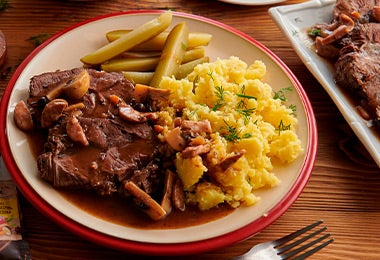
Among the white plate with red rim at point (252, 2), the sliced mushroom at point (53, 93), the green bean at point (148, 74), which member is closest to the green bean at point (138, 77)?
the green bean at point (148, 74)

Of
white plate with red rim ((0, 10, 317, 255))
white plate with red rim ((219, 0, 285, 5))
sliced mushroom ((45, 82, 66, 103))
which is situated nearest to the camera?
white plate with red rim ((0, 10, 317, 255))

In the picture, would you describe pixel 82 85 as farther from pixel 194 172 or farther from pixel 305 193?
pixel 305 193

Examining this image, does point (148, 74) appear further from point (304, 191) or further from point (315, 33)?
point (315, 33)

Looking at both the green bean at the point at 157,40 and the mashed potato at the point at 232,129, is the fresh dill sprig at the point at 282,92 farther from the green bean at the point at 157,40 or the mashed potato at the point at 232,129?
the green bean at the point at 157,40

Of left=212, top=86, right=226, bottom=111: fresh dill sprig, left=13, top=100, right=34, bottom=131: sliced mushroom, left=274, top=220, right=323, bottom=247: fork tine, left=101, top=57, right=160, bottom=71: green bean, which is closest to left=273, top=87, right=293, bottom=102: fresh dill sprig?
left=212, top=86, right=226, bottom=111: fresh dill sprig

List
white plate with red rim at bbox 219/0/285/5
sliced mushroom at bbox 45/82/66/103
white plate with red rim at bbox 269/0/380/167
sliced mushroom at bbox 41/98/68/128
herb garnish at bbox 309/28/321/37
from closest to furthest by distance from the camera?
sliced mushroom at bbox 41/98/68/128 < sliced mushroom at bbox 45/82/66/103 < white plate with red rim at bbox 269/0/380/167 < herb garnish at bbox 309/28/321/37 < white plate with red rim at bbox 219/0/285/5

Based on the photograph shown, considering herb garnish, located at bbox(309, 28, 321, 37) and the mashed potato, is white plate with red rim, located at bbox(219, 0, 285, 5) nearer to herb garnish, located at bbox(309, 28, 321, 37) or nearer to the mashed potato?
herb garnish, located at bbox(309, 28, 321, 37)

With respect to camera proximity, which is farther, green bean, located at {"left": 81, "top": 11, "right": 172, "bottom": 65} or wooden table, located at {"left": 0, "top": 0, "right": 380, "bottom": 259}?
green bean, located at {"left": 81, "top": 11, "right": 172, "bottom": 65}
